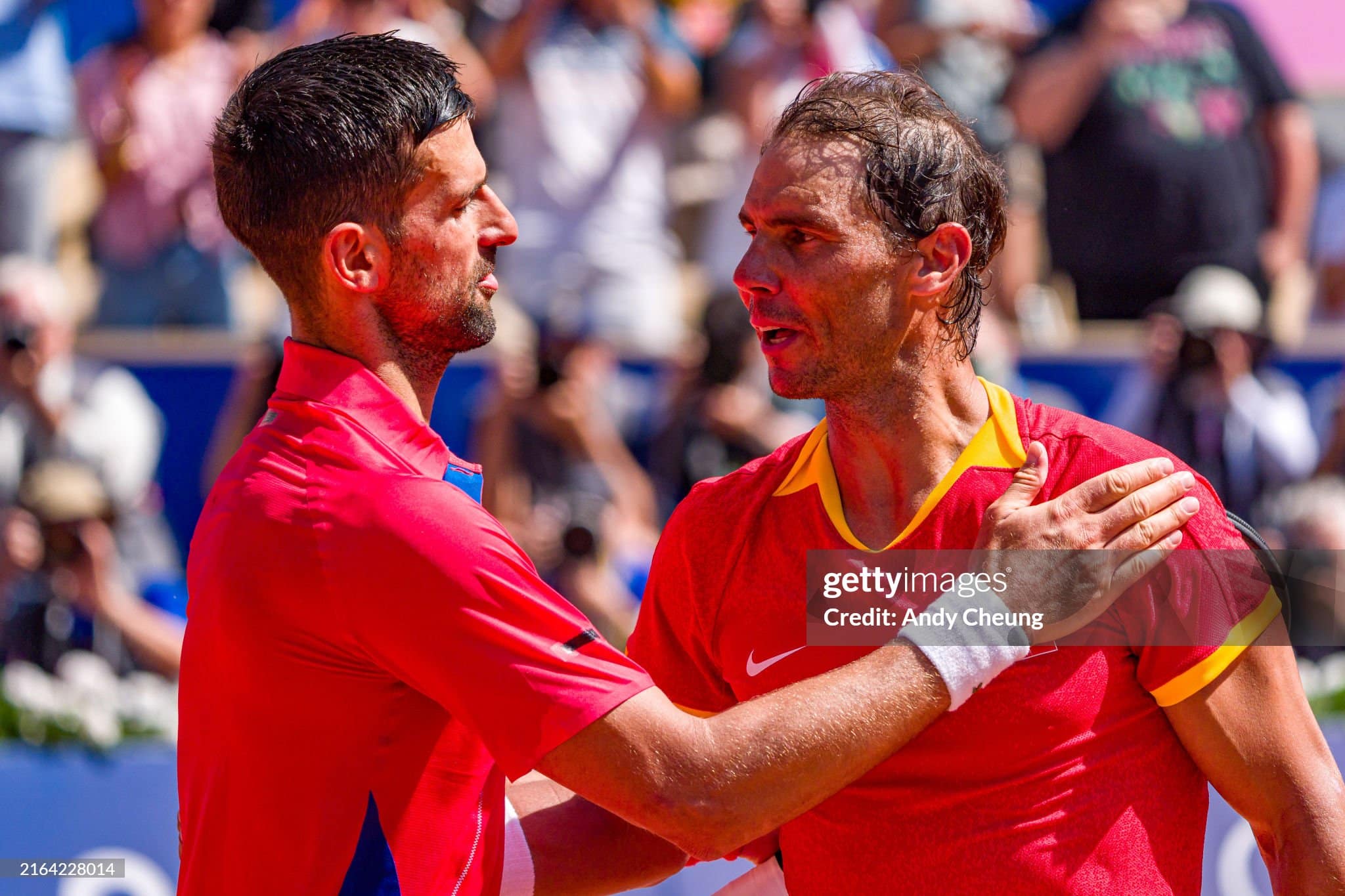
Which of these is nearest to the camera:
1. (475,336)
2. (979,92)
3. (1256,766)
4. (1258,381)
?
(1256,766)

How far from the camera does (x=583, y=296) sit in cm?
691

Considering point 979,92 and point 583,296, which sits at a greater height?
point 979,92

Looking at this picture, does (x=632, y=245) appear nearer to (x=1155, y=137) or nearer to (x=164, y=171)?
(x=164, y=171)

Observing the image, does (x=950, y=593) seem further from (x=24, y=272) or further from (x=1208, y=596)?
(x=24, y=272)

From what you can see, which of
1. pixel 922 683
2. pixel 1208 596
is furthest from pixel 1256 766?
pixel 922 683

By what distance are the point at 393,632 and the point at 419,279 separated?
2.09 feet

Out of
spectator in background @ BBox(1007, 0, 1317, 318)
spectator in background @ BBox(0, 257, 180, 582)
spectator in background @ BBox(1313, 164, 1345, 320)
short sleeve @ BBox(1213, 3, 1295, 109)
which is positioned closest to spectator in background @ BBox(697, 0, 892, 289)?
spectator in background @ BBox(1007, 0, 1317, 318)

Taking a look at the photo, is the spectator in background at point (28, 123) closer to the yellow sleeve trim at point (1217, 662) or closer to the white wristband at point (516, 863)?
the white wristband at point (516, 863)

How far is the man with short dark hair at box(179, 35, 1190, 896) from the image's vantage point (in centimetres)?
242

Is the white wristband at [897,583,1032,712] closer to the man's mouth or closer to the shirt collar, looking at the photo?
the man's mouth

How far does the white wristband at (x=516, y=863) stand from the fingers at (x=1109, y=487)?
46.1 inches

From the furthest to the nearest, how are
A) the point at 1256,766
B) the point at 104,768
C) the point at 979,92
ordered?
the point at 979,92 < the point at 104,768 < the point at 1256,766

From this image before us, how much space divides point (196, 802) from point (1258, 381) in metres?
5.04

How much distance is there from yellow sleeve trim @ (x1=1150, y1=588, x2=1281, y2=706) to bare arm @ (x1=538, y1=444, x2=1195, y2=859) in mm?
174
